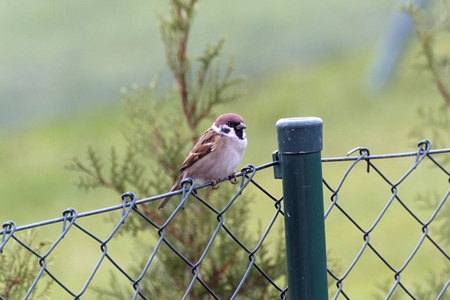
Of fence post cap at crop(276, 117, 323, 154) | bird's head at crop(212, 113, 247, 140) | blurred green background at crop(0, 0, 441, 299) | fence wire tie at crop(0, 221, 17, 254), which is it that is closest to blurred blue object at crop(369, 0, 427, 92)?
blurred green background at crop(0, 0, 441, 299)

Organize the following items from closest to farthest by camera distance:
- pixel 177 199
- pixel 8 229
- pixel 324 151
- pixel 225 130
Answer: pixel 8 229, pixel 177 199, pixel 225 130, pixel 324 151

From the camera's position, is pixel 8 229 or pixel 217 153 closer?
pixel 8 229

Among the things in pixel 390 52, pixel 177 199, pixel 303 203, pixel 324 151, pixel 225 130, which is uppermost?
pixel 390 52

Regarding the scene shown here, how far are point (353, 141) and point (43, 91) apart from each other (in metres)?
4.65

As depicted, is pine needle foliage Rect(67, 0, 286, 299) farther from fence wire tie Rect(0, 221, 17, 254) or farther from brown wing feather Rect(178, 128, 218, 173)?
fence wire tie Rect(0, 221, 17, 254)

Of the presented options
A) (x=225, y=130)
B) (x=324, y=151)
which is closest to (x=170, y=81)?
(x=324, y=151)

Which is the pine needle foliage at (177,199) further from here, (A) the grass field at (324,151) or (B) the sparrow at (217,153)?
(A) the grass field at (324,151)

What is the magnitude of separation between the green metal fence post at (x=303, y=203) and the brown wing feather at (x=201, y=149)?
4.59 ft

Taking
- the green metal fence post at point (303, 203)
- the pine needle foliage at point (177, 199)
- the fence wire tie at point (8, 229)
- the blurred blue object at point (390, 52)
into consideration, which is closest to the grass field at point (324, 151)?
the blurred blue object at point (390, 52)

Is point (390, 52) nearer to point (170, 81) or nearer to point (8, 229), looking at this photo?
point (170, 81)

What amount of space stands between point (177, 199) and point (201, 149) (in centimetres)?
23

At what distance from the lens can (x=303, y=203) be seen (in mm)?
2066

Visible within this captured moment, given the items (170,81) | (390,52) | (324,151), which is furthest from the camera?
(170,81)

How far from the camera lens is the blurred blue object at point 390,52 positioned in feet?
31.4
